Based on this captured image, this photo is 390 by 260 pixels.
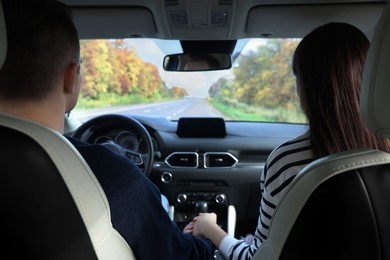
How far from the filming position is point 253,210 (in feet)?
13.5

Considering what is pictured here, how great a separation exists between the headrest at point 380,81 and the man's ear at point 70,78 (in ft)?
3.32

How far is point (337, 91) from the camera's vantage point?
1.82 meters

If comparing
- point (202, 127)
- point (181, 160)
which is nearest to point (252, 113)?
point (202, 127)

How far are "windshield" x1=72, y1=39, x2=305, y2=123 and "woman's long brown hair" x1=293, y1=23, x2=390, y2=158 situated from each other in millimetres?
1695

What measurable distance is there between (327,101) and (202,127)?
2.45 m

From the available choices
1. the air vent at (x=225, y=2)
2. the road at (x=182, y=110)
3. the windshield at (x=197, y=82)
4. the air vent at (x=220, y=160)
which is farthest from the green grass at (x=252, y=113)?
the air vent at (x=225, y=2)

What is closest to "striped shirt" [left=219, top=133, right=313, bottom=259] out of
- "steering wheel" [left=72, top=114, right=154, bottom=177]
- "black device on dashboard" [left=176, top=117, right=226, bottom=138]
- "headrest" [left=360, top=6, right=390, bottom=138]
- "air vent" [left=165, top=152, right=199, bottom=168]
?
"headrest" [left=360, top=6, right=390, bottom=138]

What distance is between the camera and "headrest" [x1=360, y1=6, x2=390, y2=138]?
1.29 metres

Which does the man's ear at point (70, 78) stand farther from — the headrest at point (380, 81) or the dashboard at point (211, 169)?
the dashboard at point (211, 169)

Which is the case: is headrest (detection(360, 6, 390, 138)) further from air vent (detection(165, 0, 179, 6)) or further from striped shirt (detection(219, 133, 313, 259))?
air vent (detection(165, 0, 179, 6))

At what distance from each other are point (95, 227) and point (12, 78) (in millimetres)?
564

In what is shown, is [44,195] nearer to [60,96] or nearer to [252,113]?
[60,96]

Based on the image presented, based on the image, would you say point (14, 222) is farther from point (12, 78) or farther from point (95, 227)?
point (12, 78)

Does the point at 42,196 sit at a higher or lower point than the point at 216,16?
lower
